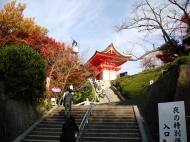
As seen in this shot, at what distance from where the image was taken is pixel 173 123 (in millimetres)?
7762

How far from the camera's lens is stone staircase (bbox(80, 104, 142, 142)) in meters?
14.3

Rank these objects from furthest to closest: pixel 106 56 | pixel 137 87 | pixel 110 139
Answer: pixel 106 56, pixel 137 87, pixel 110 139

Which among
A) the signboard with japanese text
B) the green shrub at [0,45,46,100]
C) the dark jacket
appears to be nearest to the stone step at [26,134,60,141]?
the green shrub at [0,45,46,100]

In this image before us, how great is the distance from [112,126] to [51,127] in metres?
2.73

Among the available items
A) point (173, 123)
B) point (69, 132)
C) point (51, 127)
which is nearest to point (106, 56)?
point (51, 127)

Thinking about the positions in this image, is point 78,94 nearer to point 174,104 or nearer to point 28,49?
point 28,49

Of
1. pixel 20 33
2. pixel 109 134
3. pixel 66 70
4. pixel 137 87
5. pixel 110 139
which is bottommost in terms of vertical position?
pixel 110 139

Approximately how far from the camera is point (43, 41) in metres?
29.6

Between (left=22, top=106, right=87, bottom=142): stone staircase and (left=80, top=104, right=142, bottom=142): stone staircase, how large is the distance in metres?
0.93

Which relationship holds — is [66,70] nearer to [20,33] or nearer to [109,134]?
[20,33]

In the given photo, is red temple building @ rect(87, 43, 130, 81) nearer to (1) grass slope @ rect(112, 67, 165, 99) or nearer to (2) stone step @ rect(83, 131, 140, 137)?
(1) grass slope @ rect(112, 67, 165, 99)

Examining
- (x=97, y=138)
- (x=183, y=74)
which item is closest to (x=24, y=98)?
(x=97, y=138)

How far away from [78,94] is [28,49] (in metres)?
15.7

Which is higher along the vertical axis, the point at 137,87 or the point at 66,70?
the point at 66,70
